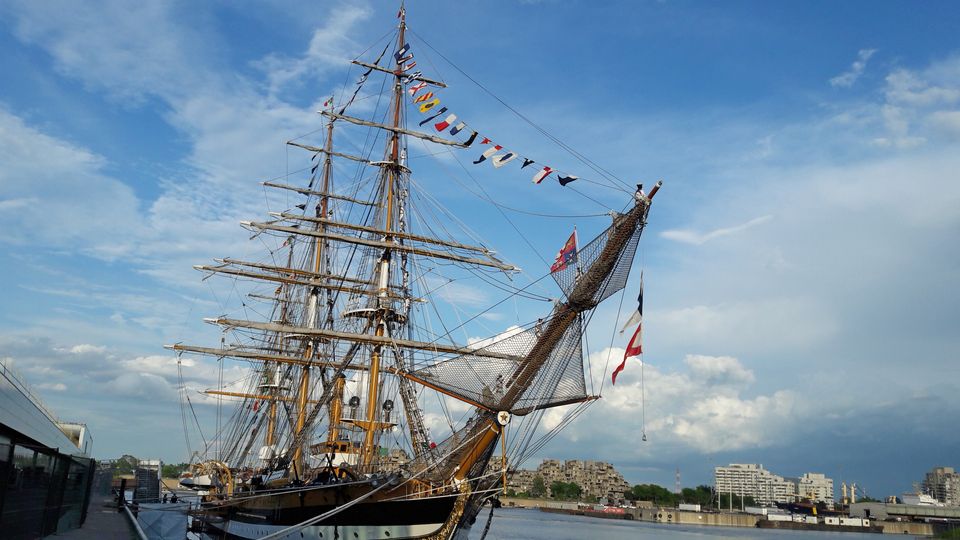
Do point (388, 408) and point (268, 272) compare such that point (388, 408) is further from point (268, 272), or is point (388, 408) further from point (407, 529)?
point (268, 272)

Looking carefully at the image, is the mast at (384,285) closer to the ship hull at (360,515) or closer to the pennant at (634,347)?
the ship hull at (360,515)

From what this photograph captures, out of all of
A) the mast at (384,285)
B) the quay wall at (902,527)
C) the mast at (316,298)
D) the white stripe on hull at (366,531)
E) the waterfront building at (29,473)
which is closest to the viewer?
the waterfront building at (29,473)

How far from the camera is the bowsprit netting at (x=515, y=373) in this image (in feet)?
73.7

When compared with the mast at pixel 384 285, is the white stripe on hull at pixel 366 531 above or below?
below

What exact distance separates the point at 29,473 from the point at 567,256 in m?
14.4

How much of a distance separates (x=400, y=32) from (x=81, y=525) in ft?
83.2

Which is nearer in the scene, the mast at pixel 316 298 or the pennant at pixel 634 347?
the pennant at pixel 634 347

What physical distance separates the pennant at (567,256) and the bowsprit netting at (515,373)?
5.39 ft

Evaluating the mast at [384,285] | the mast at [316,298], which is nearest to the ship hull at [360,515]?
the mast at [384,285]

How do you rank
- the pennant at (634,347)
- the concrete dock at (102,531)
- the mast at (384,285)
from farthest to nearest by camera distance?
the mast at (384,285), the concrete dock at (102,531), the pennant at (634,347)

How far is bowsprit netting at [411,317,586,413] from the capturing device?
22469mm

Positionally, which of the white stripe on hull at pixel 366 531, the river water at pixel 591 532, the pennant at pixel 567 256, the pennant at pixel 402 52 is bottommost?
the river water at pixel 591 532

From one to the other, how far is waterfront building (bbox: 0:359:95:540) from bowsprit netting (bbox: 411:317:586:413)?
1097cm

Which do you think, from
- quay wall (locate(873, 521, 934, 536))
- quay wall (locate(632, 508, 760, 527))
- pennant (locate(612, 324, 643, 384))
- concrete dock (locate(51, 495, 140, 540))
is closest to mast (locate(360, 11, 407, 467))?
concrete dock (locate(51, 495, 140, 540))
